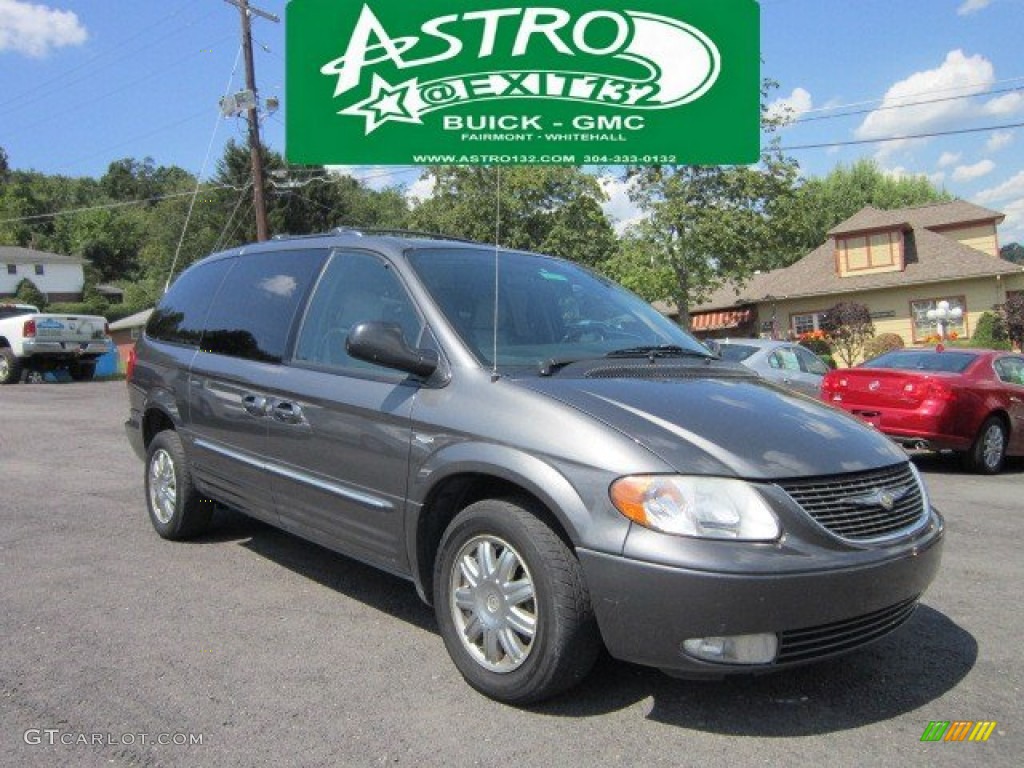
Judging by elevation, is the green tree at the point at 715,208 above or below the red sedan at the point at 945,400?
above

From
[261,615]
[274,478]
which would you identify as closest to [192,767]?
[261,615]

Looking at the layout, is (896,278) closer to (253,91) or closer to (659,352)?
(253,91)

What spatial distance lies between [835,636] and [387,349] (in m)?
1.98

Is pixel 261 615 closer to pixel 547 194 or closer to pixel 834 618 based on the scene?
pixel 834 618

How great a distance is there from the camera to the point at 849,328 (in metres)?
32.2

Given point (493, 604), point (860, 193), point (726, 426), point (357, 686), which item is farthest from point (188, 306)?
point (860, 193)

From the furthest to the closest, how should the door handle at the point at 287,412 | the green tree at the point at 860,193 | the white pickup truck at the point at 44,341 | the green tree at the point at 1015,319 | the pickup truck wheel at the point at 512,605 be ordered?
the green tree at the point at 860,193 → the green tree at the point at 1015,319 → the white pickup truck at the point at 44,341 → the door handle at the point at 287,412 → the pickup truck wheel at the point at 512,605

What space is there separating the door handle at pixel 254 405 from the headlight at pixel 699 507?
7.56 feet

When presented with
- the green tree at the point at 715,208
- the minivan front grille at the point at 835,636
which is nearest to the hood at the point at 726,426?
the minivan front grille at the point at 835,636

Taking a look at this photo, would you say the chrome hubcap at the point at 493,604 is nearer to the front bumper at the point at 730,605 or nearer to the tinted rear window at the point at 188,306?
the front bumper at the point at 730,605

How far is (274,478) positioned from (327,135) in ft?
34.5

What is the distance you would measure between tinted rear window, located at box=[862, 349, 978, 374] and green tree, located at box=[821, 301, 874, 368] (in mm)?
22204

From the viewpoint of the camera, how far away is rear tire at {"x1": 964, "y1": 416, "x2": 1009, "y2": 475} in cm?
979

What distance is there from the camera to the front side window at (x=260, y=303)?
454 cm
